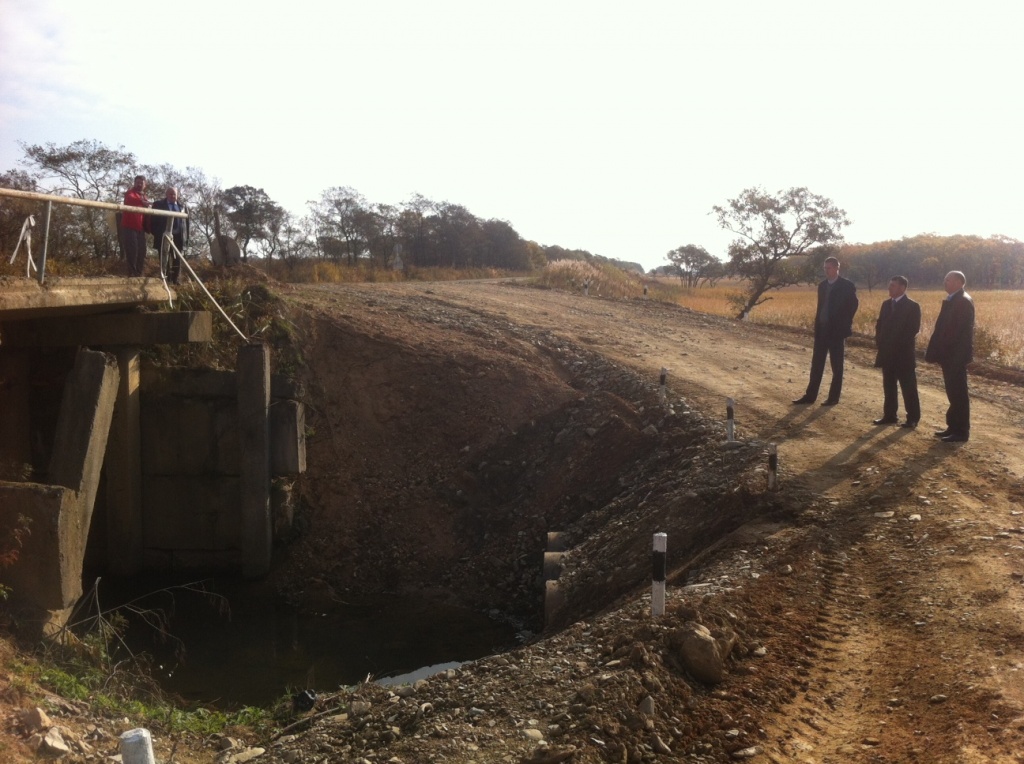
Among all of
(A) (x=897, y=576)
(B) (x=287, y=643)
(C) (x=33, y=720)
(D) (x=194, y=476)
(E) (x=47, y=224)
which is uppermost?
(E) (x=47, y=224)

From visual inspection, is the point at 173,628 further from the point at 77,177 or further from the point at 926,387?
the point at 77,177

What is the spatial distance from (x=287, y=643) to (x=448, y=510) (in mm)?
3111

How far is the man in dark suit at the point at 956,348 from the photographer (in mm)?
9656

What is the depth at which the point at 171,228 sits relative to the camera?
1234 centimetres

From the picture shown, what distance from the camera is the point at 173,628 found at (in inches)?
445

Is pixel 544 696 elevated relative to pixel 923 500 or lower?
lower

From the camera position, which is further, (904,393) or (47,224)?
(904,393)

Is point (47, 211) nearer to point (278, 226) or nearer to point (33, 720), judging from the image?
point (33, 720)

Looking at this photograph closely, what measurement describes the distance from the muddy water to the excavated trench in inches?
1.3

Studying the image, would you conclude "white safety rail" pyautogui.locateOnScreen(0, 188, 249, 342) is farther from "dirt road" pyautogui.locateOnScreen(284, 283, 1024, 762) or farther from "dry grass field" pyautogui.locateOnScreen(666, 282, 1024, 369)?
"dry grass field" pyautogui.locateOnScreen(666, 282, 1024, 369)

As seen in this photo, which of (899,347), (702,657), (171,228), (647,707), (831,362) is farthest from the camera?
(171,228)

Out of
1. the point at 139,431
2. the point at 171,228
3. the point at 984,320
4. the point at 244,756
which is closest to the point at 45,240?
the point at 171,228

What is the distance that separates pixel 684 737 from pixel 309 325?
11.5 meters

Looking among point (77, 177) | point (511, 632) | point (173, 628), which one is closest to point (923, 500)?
point (511, 632)
